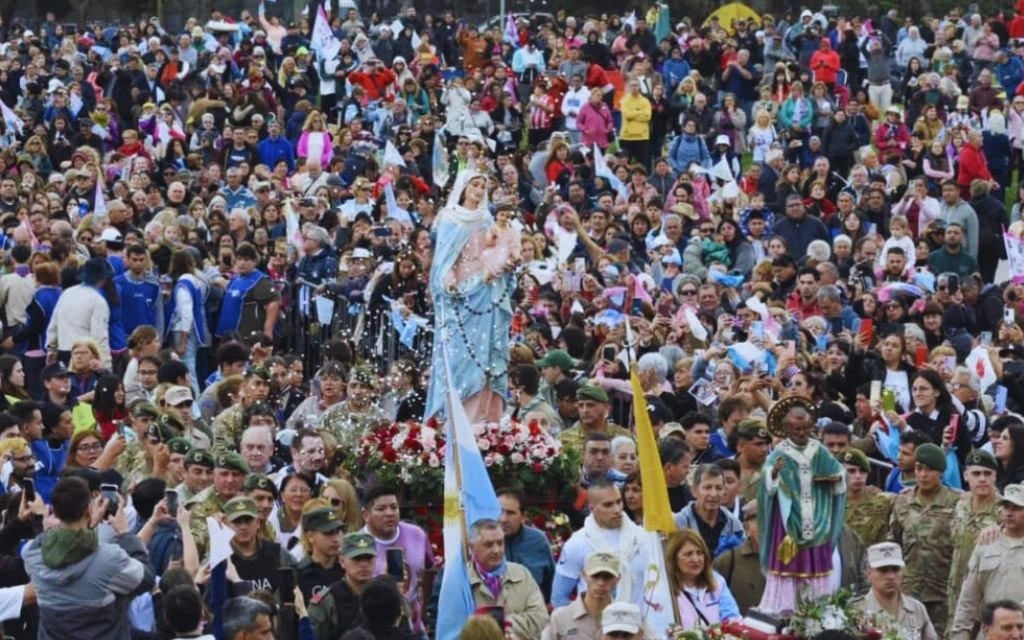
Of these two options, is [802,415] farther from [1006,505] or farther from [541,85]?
[541,85]

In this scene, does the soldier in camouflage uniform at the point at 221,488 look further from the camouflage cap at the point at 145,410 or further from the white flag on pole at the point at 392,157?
the white flag on pole at the point at 392,157

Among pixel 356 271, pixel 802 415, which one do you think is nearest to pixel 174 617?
pixel 802 415

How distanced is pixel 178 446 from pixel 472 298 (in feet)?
10.8

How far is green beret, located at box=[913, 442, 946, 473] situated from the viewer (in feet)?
56.1

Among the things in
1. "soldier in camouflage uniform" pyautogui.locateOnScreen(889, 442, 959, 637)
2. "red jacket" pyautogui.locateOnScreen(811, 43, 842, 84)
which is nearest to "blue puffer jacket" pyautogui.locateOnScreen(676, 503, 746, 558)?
"soldier in camouflage uniform" pyautogui.locateOnScreen(889, 442, 959, 637)

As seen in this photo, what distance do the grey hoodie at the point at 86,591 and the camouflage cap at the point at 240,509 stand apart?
3.41ft

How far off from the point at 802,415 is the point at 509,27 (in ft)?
102

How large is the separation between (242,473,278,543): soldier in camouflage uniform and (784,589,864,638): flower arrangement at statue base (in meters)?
3.36

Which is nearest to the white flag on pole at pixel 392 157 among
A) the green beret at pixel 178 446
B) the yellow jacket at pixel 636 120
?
the yellow jacket at pixel 636 120

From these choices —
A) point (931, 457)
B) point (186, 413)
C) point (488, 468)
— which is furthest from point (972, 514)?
point (186, 413)

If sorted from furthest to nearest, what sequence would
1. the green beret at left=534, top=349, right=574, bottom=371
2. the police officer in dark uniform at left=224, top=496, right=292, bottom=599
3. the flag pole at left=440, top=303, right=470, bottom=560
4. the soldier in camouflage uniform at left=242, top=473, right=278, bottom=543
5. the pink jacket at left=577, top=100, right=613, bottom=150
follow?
1. the pink jacket at left=577, top=100, right=613, bottom=150
2. the green beret at left=534, top=349, right=574, bottom=371
3. the soldier in camouflage uniform at left=242, top=473, right=278, bottom=543
4. the flag pole at left=440, top=303, right=470, bottom=560
5. the police officer in dark uniform at left=224, top=496, right=292, bottom=599

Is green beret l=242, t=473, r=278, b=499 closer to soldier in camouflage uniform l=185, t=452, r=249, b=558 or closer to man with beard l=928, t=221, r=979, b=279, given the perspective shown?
soldier in camouflage uniform l=185, t=452, r=249, b=558

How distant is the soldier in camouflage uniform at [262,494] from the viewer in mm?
15570

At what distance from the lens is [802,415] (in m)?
15.8
